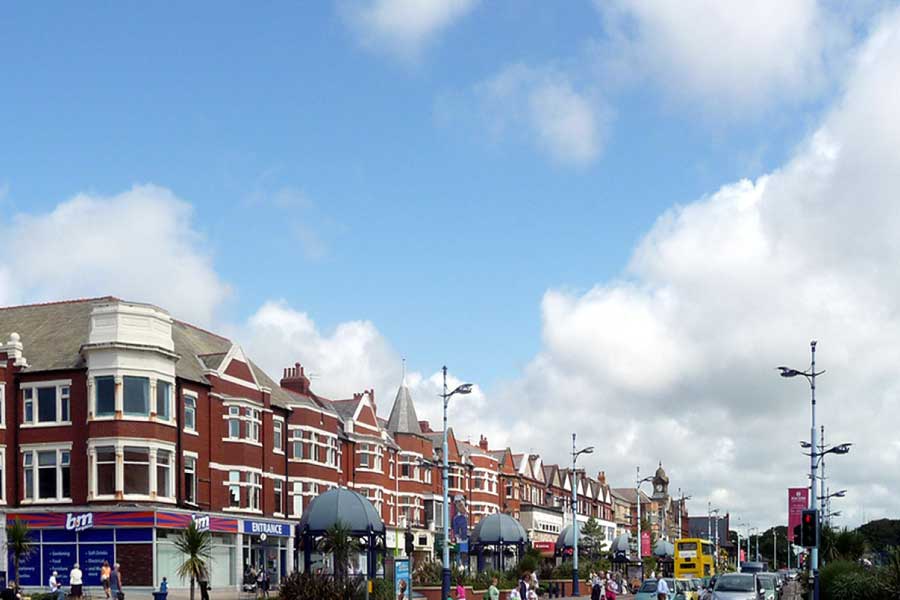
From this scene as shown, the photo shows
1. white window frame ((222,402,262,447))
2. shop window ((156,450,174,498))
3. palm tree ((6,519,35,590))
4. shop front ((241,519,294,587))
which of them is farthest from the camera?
shop front ((241,519,294,587))

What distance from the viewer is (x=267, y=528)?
196 feet

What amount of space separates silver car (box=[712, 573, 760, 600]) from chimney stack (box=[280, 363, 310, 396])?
34036 millimetres

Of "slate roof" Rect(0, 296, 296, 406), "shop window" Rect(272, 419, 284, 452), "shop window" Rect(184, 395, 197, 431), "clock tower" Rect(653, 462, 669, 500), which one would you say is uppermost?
"slate roof" Rect(0, 296, 296, 406)

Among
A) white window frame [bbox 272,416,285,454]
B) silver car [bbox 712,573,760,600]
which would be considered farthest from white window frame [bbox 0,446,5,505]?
silver car [bbox 712,573,760,600]

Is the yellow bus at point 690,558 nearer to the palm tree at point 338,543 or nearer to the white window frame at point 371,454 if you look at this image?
the white window frame at point 371,454

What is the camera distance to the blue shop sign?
57953 millimetres

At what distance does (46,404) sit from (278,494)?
49.1ft

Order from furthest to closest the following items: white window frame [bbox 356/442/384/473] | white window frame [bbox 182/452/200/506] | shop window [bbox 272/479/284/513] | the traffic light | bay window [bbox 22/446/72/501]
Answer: white window frame [bbox 356/442/384/473], shop window [bbox 272/479/284/513], white window frame [bbox 182/452/200/506], bay window [bbox 22/446/72/501], the traffic light

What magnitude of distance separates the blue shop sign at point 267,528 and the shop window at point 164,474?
6894 mm

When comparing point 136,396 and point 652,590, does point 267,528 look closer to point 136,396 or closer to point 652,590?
point 136,396

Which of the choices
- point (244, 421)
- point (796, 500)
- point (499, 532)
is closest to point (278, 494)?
point (244, 421)

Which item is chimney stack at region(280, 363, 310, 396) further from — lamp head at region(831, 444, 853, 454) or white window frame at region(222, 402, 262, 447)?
lamp head at region(831, 444, 853, 454)

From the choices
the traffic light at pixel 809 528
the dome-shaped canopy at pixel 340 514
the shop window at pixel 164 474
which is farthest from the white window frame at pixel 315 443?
the traffic light at pixel 809 528

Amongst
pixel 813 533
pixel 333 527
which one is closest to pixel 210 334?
pixel 333 527
